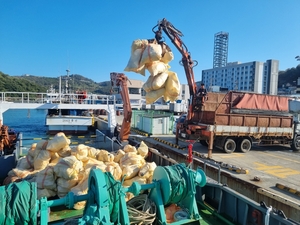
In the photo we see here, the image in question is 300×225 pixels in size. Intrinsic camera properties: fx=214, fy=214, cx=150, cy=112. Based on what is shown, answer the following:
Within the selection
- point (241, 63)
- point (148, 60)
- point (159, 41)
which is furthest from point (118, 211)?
point (241, 63)

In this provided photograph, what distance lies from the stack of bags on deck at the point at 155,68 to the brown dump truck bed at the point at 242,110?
4837 millimetres

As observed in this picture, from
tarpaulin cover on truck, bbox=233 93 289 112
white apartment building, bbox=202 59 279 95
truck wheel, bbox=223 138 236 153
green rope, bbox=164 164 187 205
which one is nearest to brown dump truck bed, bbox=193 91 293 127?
tarpaulin cover on truck, bbox=233 93 289 112

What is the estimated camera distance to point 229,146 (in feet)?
33.6

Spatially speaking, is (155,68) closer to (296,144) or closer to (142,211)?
(142,211)

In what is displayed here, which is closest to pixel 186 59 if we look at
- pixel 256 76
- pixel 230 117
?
pixel 230 117

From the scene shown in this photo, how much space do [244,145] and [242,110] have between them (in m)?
1.74

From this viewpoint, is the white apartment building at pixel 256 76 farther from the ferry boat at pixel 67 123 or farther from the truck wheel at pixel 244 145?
the truck wheel at pixel 244 145

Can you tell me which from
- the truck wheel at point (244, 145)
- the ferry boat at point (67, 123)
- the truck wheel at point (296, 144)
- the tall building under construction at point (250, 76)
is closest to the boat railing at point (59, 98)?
the ferry boat at point (67, 123)

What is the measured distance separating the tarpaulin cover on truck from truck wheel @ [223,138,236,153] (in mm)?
1645

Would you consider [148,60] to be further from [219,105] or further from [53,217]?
[219,105]

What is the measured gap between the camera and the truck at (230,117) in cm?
988

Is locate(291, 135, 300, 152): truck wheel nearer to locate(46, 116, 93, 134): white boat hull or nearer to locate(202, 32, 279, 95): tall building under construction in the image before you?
locate(46, 116, 93, 134): white boat hull

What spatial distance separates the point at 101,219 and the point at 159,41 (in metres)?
5.64

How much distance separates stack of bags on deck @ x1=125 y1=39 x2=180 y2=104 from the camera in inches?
216
